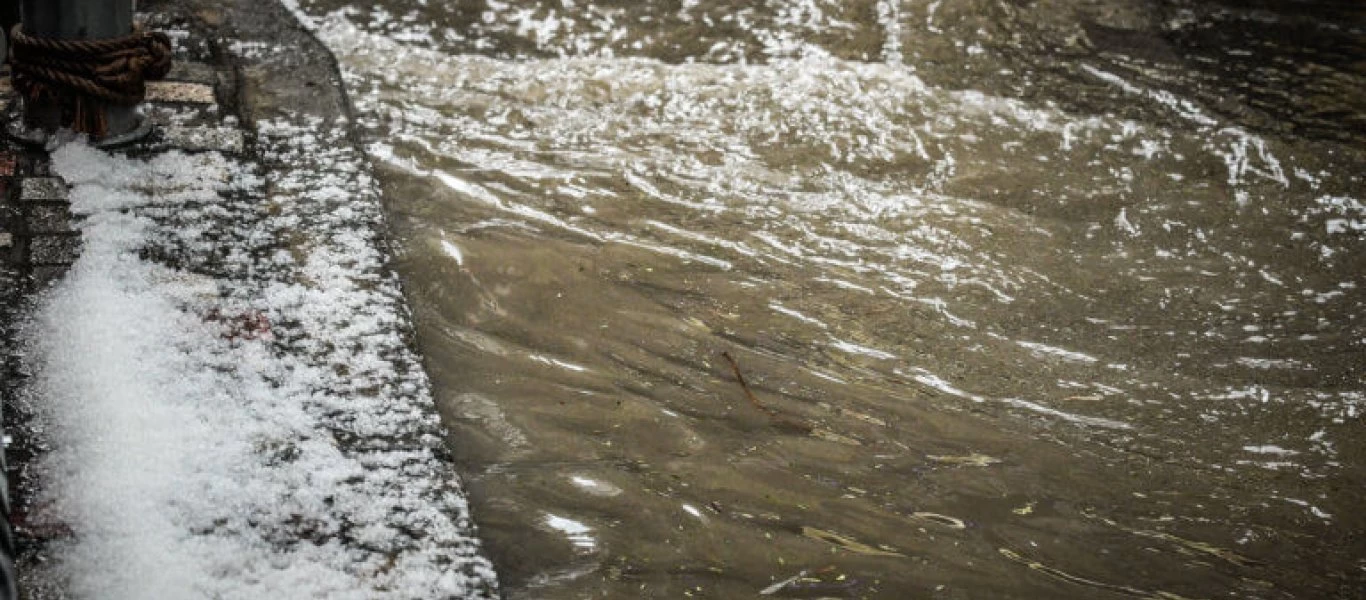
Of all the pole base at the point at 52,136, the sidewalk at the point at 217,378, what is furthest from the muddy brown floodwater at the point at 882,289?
the pole base at the point at 52,136

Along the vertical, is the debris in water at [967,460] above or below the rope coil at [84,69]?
below

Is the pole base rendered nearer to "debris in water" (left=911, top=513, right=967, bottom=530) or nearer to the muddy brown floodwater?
the muddy brown floodwater

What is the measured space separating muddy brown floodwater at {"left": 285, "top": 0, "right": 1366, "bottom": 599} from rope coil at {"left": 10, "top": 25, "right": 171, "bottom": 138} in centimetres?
83

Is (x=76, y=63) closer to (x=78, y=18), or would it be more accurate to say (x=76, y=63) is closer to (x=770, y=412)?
(x=78, y=18)

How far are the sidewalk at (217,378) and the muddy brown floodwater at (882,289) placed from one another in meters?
0.19

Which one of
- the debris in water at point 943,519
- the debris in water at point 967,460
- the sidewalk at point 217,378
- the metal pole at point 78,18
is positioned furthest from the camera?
the metal pole at point 78,18

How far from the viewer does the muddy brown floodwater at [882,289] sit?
8.47 ft

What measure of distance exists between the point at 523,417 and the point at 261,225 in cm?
102

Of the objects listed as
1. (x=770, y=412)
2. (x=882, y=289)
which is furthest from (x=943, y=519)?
(x=882, y=289)

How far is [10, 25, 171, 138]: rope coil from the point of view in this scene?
325cm

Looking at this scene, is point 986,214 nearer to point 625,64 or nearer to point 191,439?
point 625,64

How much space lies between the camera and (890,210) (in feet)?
13.2

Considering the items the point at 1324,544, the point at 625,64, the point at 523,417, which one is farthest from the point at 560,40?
the point at 1324,544

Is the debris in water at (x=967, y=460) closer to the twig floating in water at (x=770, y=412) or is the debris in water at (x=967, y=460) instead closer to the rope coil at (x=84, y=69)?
the twig floating in water at (x=770, y=412)
